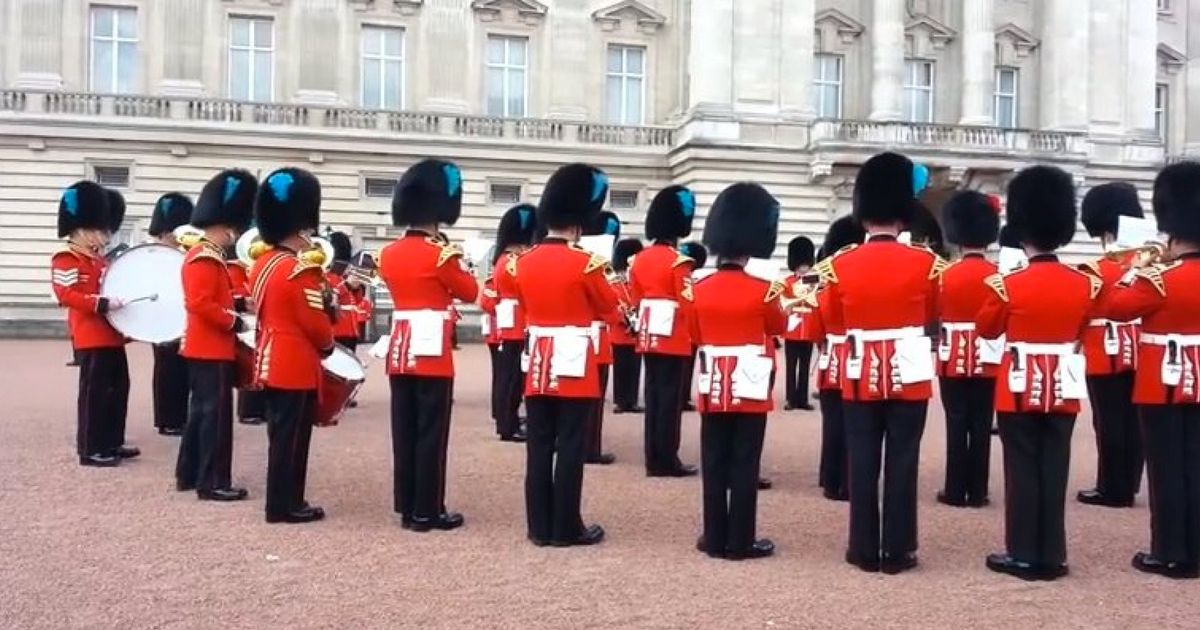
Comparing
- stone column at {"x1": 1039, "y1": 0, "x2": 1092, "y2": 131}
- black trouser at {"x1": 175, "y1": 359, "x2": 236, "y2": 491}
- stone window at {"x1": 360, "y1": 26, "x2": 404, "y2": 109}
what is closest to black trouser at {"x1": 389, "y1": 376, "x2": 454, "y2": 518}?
black trouser at {"x1": 175, "y1": 359, "x2": 236, "y2": 491}

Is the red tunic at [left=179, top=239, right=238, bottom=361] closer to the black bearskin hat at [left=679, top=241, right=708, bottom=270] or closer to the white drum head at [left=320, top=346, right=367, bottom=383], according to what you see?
the white drum head at [left=320, top=346, right=367, bottom=383]

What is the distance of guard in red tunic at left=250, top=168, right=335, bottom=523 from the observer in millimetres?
5879

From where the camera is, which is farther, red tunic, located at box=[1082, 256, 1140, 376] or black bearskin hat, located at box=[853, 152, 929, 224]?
red tunic, located at box=[1082, 256, 1140, 376]

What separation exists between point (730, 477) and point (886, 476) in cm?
74

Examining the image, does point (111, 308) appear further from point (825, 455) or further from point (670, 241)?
point (825, 455)

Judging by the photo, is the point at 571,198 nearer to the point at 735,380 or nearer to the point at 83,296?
the point at 735,380

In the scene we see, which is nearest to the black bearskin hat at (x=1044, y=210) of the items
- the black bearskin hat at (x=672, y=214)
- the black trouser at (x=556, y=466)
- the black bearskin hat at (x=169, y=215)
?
the black trouser at (x=556, y=466)

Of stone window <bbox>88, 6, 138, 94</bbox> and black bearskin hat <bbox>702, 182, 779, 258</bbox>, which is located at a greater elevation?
stone window <bbox>88, 6, 138, 94</bbox>

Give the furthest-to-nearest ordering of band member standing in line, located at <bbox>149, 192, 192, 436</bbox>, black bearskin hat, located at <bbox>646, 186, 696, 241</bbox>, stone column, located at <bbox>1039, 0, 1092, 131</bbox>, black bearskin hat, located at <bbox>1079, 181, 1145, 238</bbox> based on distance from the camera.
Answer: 1. stone column, located at <bbox>1039, 0, 1092, 131</bbox>
2. band member standing in line, located at <bbox>149, 192, 192, 436</bbox>
3. black bearskin hat, located at <bbox>646, 186, 696, 241</bbox>
4. black bearskin hat, located at <bbox>1079, 181, 1145, 238</bbox>

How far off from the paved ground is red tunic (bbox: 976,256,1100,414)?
2.83ft

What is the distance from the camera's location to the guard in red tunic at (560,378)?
5.61 m

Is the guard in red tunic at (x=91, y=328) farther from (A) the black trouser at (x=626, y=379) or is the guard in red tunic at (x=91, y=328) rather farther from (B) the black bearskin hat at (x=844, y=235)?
(B) the black bearskin hat at (x=844, y=235)

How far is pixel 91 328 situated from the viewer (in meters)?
7.53

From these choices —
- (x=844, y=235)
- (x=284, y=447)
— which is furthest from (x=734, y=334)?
(x=844, y=235)
